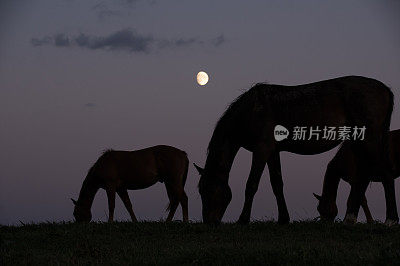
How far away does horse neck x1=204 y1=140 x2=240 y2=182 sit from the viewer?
42.1 ft

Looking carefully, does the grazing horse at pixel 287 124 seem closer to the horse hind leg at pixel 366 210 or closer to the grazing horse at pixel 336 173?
the grazing horse at pixel 336 173

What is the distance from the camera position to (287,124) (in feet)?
41.4

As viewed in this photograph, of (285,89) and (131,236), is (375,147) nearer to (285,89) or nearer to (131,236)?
(285,89)

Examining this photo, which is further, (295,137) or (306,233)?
(295,137)

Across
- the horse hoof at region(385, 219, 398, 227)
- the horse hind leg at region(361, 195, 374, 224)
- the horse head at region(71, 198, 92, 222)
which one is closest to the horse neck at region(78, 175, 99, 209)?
the horse head at region(71, 198, 92, 222)

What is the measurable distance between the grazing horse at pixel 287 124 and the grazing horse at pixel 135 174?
6.88m

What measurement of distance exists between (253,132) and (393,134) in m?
6.54

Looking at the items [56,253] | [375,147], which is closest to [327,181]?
[375,147]

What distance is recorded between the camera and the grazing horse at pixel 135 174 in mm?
19719

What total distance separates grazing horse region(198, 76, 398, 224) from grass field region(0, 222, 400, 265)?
714 mm

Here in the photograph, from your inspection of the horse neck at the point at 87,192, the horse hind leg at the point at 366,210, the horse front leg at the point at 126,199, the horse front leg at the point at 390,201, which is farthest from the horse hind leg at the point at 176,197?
the horse front leg at the point at 390,201

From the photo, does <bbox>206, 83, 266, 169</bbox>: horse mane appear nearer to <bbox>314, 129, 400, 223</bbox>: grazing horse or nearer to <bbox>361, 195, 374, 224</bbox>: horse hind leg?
<bbox>314, 129, 400, 223</bbox>: grazing horse

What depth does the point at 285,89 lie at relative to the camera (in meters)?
13.1

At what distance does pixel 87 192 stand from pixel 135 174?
1.74 meters
